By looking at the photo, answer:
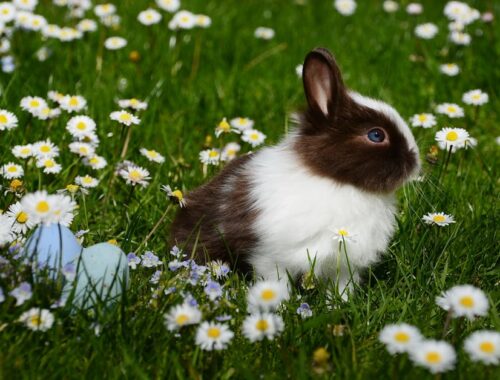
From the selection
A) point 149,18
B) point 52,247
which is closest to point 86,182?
point 52,247

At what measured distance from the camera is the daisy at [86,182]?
417 cm

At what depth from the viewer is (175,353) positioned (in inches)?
112

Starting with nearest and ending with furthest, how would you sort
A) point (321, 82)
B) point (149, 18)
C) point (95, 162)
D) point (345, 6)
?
1. point (321, 82)
2. point (95, 162)
3. point (149, 18)
4. point (345, 6)

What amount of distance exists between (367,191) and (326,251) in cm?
31

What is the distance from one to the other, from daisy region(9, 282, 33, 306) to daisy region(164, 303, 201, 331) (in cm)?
46

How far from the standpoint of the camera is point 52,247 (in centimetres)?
314

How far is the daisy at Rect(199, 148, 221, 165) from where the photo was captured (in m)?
4.52

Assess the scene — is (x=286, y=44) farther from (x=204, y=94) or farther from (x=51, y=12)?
(x=51, y=12)

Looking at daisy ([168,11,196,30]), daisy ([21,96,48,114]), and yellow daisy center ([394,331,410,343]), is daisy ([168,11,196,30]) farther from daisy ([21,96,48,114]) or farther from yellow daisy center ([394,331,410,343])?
yellow daisy center ([394,331,410,343])

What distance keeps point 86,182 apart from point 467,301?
2103 mm

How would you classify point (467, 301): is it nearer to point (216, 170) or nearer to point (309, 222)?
point (309, 222)

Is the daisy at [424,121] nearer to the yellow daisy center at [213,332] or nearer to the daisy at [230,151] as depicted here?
the daisy at [230,151]

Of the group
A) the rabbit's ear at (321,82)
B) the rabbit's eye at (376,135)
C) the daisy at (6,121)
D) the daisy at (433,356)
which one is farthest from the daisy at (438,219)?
the daisy at (6,121)

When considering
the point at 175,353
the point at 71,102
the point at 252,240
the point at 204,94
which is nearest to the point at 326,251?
the point at 252,240
